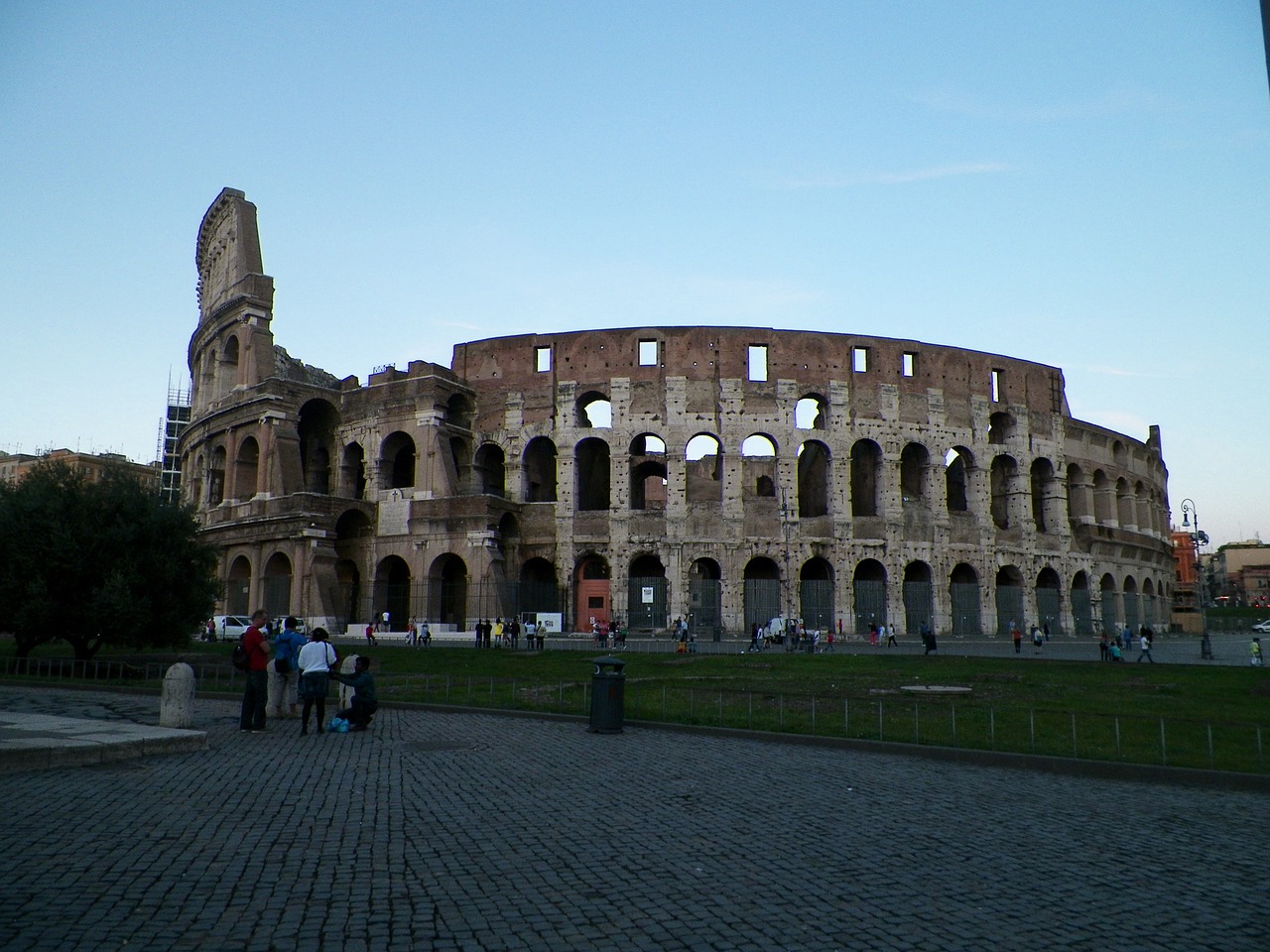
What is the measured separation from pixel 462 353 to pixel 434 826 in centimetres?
3714

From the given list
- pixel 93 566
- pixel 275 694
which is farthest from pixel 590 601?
pixel 275 694

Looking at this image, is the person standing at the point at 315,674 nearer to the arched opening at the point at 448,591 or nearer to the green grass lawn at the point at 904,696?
the green grass lawn at the point at 904,696

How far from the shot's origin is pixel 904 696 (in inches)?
637

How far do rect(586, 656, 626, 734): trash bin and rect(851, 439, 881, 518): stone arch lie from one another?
30580mm

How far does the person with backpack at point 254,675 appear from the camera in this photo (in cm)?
1129

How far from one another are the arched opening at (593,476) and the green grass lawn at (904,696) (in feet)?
52.2

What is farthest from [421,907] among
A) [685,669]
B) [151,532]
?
[151,532]

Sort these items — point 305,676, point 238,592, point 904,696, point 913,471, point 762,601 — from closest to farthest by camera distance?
1. point 305,676
2. point 904,696
3. point 762,601
4. point 238,592
5. point 913,471

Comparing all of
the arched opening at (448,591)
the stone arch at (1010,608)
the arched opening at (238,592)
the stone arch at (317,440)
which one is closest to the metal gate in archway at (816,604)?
the stone arch at (1010,608)

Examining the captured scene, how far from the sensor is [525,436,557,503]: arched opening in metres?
41.2

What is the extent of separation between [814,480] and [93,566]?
29872mm

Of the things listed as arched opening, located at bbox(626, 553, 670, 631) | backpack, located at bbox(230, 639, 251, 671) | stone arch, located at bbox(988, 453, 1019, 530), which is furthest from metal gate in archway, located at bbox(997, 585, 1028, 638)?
backpack, located at bbox(230, 639, 251, 671)

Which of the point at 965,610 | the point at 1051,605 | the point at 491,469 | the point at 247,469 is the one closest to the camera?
the point at 965,610

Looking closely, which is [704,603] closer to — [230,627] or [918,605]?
[918,605]
